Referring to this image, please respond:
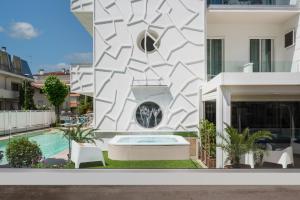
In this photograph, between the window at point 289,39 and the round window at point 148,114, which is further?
the round window at point 148,114

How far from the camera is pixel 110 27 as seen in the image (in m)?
15.4

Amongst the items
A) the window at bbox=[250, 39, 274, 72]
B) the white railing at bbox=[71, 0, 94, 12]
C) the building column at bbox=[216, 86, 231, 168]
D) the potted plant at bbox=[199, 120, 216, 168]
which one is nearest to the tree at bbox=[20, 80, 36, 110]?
the white railing at bbox=[71, 0, 94, 12]

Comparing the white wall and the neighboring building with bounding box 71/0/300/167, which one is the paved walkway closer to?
the neighboring building with bounding box 71/0/300/167

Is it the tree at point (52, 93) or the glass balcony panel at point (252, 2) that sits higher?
the glass balcony panel at point (252, 2)

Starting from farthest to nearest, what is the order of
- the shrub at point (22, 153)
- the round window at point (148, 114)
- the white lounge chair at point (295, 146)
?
the round window at point (148, 114) < the white lounge chair at point (295, 146) < the shrub at point (22, 153)

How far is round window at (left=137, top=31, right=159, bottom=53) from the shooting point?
15.4 meters

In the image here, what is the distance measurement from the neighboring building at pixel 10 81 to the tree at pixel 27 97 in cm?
32

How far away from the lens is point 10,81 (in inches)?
781

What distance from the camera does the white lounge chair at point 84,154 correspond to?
1108 centimetres

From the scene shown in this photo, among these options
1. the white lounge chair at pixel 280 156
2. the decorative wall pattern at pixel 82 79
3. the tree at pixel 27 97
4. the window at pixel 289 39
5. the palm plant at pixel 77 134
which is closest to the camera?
the white lounge chair at pixel 280 156

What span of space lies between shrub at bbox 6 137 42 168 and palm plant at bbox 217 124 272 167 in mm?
5897

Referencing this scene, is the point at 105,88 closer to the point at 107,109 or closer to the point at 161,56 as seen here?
the point at 107,109

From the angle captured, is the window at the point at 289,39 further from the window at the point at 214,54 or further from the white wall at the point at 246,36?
the window at the point at 214,54

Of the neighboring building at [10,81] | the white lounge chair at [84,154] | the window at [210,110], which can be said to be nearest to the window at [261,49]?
the window at [210,110]
